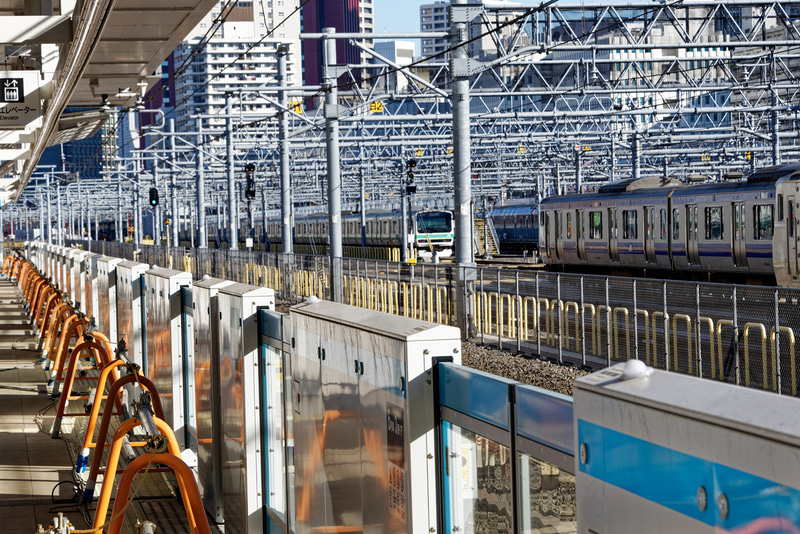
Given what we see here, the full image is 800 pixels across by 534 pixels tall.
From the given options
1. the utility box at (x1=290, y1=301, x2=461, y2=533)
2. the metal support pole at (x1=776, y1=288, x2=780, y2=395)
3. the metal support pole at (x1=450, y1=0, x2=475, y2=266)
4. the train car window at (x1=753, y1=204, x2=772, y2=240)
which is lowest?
the metal support pole at (x1=776, y1=288, x2=780, y2=395)

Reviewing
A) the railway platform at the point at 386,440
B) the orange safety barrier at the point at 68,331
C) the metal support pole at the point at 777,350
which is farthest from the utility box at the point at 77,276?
the metal support pole at the point at 777,350

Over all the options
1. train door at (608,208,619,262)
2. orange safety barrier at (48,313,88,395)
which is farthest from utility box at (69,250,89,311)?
train door at (608,208,619,262)

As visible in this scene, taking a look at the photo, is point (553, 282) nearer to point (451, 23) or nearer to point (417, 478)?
point (451, 23)

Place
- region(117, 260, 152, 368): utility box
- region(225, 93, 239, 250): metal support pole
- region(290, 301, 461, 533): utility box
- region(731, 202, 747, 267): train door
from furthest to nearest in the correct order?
1. region(225, 93, 239, 250): metal support pole
2. region(731, 202, 747, 267): train door
3. region(117, 260, 152, 368): utility box
4. region(290, 301, 461, 533): utility box

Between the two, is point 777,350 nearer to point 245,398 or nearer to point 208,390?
point 208,390

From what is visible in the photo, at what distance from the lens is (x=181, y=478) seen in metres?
6.10

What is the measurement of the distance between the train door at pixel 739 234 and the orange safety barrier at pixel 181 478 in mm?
24178

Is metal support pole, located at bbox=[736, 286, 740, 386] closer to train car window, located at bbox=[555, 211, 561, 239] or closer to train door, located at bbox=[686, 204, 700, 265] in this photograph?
train door, located at bbox=[686, 204, 700, 265]

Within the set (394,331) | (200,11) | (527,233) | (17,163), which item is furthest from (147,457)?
(527,233)

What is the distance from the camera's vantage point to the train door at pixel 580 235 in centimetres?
3694

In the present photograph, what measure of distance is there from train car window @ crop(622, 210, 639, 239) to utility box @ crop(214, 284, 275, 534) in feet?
86.3

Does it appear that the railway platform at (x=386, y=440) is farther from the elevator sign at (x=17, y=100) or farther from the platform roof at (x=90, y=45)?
the elevator sign at (x=17, y=100)

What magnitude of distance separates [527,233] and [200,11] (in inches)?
2224

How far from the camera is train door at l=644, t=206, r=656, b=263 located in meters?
32.4
